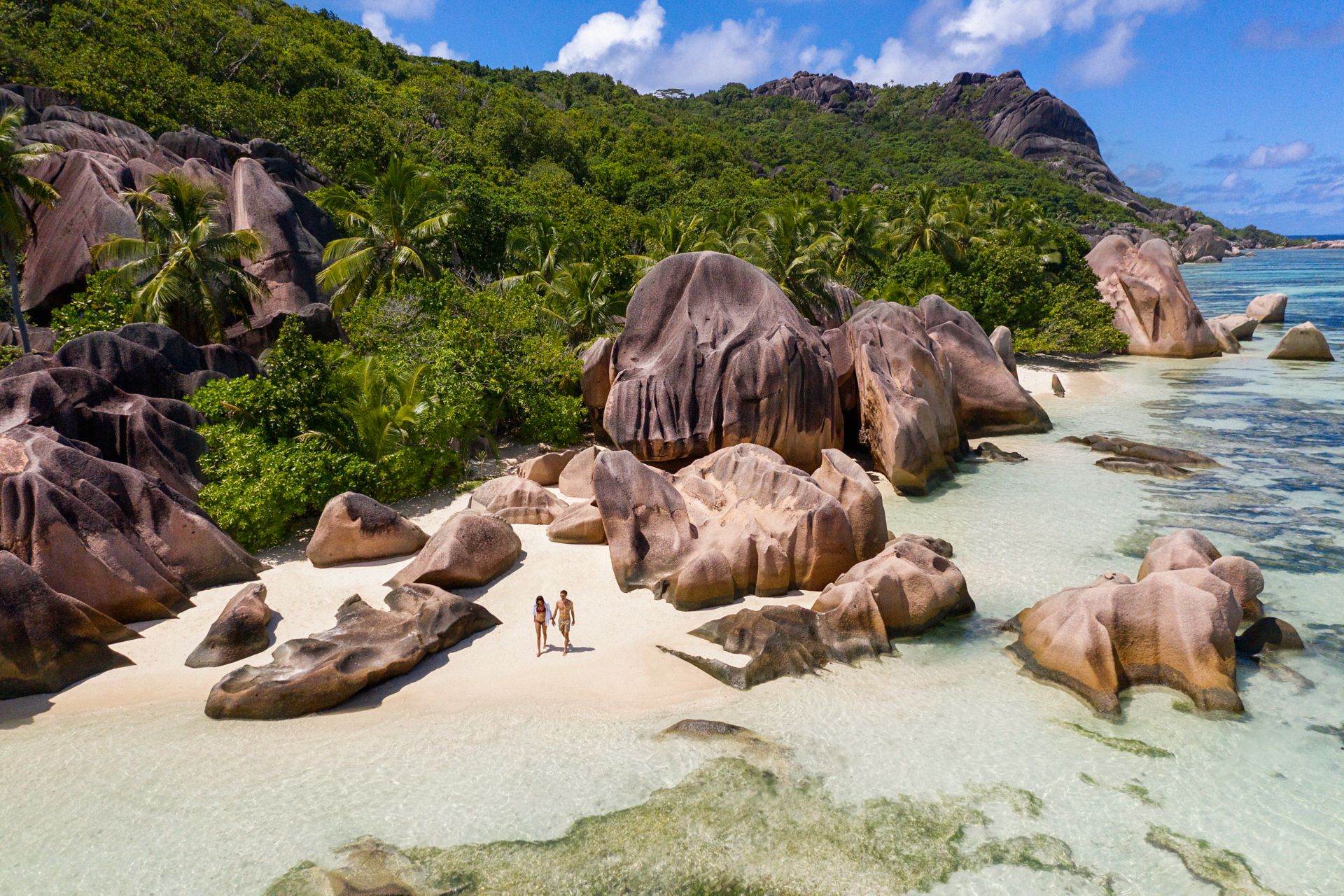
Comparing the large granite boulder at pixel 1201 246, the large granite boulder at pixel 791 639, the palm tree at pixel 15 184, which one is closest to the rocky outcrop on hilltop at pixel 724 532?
the large granite boulder at pixel 791 639

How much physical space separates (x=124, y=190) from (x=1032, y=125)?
120 metres

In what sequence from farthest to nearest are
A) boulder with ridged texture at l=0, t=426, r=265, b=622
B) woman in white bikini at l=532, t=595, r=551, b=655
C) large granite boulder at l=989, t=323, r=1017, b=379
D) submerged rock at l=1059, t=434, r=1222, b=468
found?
large granite boulder at l=989, t=323, r=1017, b=379
submerged rock at l=1059, t=434, r=1222, b=468
boulder with ridged texture at l=0, t=426, r=265, b=622
woman in white bikini at l=532, t=595, r=551, b=655

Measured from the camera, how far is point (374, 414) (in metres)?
17.5

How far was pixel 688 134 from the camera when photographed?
248ft

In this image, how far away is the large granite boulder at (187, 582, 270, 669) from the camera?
1171 cm

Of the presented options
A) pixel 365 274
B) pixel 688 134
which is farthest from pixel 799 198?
pixel 365 274

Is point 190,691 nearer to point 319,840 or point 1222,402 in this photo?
point 319,840

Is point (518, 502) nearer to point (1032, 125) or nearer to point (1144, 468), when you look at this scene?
point (1144, 468)

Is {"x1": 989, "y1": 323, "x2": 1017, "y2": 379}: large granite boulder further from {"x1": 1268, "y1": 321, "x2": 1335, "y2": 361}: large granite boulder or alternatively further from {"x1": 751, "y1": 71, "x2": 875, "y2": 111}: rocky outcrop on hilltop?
{"x1": 751, "y1": 71, "x2": 875, "y2": 111}: rocky outcrop on hilltop

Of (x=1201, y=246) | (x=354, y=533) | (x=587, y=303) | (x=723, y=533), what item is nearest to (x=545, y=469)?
(x=354, y=533)

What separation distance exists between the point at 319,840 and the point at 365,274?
2013 cm

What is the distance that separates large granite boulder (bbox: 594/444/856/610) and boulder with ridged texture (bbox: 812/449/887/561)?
41 centimetres

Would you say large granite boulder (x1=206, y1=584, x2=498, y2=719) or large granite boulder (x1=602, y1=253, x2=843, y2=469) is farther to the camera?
large granite boulder (x1=602, y1=253, x2=843, y2=469)

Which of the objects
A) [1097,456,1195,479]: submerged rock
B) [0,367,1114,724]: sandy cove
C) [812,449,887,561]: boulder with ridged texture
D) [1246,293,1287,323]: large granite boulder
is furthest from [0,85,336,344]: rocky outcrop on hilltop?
[1246,293,1287,323]: large granite boulder
